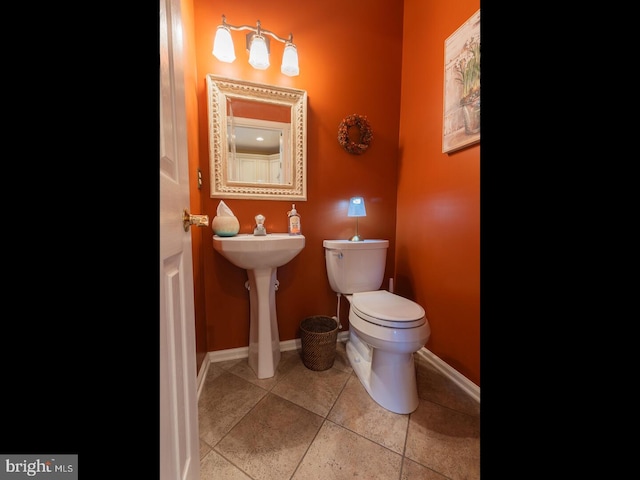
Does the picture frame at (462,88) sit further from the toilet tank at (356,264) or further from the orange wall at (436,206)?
the toilet tank at (356,264)

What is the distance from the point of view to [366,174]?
1755 millimetres

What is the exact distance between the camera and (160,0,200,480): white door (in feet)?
1.52

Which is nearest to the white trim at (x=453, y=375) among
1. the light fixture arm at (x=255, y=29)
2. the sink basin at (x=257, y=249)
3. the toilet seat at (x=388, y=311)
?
the toilet seat at (x=388, y=311)

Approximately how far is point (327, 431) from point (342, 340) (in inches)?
30.4

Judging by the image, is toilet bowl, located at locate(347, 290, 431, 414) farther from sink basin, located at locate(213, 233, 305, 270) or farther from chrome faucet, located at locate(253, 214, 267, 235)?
chrome faucet, located at locate(253, 214, 267, 235)

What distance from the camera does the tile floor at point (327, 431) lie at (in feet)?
2.82

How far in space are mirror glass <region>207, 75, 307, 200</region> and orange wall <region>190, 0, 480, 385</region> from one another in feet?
0.22

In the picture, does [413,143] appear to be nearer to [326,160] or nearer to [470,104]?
[470,104]
